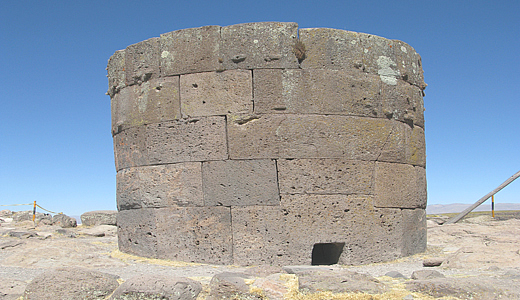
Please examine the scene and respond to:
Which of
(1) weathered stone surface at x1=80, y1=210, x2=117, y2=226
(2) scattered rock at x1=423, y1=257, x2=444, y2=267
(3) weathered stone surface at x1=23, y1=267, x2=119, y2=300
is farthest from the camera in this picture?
(1) weathered stone surface at x1=80, y1=210, x2=117, y2=226

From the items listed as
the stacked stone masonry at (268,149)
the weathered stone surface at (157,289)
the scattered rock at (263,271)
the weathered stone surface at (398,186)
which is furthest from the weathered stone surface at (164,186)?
the weathered stone surface at (398,186)

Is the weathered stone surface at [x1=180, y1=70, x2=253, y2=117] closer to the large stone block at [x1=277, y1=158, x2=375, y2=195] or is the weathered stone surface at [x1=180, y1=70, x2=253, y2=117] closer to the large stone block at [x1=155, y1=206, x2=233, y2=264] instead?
the large stone block at [x1=277, y1=158, x2=375, y2=195]

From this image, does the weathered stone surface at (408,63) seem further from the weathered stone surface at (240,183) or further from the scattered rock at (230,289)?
the scattered rock at (230,289)

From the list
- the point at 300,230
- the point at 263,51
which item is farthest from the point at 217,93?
the point at 300,230

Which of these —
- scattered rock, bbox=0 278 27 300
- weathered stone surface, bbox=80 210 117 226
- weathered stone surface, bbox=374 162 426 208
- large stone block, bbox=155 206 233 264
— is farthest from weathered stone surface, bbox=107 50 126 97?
weathered stone surface, bbox=80 210 117 226

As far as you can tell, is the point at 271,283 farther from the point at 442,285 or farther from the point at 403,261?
the point at 403,261

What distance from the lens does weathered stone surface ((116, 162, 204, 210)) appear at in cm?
612

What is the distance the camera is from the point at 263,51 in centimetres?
616

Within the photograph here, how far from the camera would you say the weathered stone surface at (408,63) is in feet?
22.2

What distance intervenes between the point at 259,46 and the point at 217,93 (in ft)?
2.61

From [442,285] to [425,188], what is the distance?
3.37 m

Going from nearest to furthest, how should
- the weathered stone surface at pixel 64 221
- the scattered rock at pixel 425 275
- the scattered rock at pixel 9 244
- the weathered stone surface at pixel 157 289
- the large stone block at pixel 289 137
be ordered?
the weathered stone surface at pixel 157 289
the scattered rock at pixel 425 275
the large stone block at pixel 289 137
the scattered rock at pixel 9 244
the weathered stone surface at pixel 64 221

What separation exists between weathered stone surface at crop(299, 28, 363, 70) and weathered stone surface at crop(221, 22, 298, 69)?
174 mm

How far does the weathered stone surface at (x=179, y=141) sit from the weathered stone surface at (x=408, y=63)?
8.62ft
